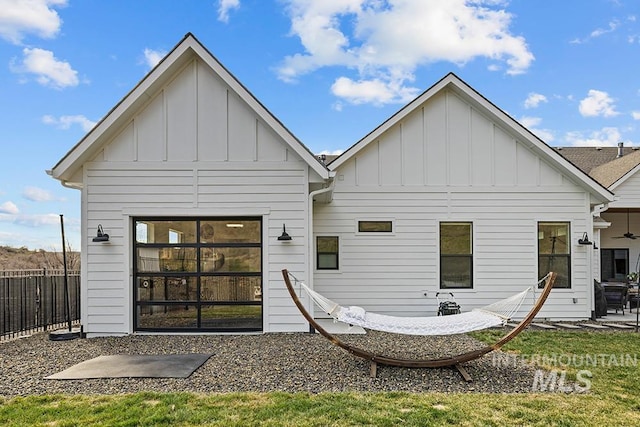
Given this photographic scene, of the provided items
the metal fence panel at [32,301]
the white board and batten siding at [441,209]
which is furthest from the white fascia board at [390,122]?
the metal fence panel at [32,301]

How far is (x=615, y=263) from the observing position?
15.2 meters

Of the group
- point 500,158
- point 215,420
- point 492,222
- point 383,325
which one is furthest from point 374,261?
point 215,420

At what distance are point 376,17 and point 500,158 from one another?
18.0ft

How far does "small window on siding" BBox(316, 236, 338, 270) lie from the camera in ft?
33.8

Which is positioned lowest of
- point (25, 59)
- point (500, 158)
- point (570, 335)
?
point (570, 335)

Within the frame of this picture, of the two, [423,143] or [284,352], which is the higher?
[423,143]

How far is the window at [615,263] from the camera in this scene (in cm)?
1512

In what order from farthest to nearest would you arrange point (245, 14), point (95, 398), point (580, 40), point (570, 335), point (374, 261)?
point (580, 40)
point (245, 14)
point (374, 261)
point (570, 335)
point (95, 398)

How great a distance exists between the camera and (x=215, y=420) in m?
3.86

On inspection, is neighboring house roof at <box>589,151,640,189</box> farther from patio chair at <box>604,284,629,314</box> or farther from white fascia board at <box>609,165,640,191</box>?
patio chair at <box>604,284,629,314</box>

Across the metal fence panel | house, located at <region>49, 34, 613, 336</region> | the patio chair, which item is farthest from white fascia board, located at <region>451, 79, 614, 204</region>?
the metal fence panel

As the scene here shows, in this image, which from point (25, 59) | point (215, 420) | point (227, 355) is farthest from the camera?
point (25, 59)

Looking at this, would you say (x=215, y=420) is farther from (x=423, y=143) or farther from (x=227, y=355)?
(x=423, y=143)

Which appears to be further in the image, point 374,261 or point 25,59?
point 25,59
